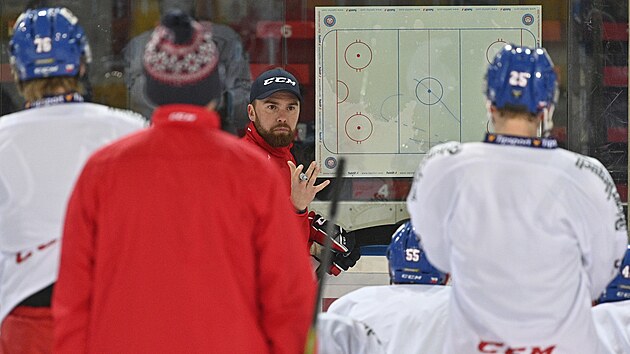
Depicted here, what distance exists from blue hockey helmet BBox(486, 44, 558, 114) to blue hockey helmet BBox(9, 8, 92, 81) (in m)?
0.94

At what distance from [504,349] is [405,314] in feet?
1.11

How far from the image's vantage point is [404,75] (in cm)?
580

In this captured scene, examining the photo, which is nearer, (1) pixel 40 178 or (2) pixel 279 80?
(1) pixel 40 178

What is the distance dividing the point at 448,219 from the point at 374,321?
1.40 feet

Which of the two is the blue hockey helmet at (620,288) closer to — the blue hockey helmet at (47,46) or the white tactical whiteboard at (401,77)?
the blue hockey helmet at (47,46)

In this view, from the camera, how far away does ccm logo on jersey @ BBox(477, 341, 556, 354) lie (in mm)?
2607

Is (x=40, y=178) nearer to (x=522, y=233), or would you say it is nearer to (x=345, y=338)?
(x=345, y=338)

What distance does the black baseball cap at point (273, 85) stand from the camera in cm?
452

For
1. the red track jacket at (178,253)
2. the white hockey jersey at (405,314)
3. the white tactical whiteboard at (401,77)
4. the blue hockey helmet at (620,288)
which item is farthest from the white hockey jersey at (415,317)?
the white tactical whiteboard at (401,77)

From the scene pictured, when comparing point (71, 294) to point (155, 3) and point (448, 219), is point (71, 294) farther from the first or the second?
point (155, 3)

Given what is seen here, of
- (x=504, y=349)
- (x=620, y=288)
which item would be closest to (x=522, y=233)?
(x=504, y=349)

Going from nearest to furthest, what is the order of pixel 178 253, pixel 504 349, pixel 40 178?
pixel 178 253
pixel 40 178
pixel 504 349

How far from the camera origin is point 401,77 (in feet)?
19.1

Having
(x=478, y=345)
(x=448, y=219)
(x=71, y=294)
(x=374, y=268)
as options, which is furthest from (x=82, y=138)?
(x=374, y=268)
